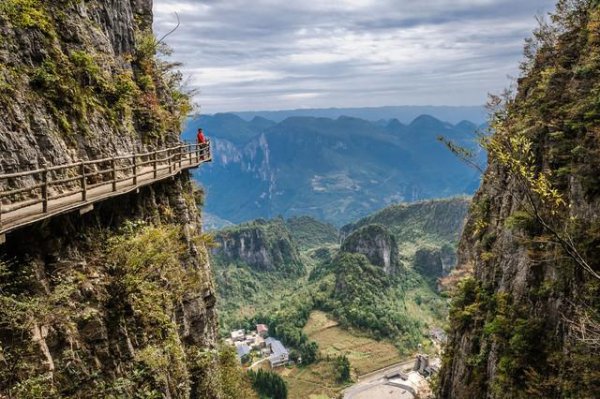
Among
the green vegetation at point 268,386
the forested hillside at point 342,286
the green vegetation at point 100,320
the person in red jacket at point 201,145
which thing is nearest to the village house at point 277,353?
the forested hillside at point 342,286

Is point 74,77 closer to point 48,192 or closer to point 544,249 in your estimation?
point 48,192

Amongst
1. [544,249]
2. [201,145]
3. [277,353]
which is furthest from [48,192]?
[277,353]

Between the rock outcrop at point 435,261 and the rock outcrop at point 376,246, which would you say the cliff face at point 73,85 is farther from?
the rock outcrop at point 435,261

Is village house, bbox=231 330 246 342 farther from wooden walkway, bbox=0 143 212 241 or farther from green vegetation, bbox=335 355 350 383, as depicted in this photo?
wooden walkway, bbox=0 143 212 241

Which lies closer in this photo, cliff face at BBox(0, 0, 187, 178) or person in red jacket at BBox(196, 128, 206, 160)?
cliff face at BBox(0, 0, 187, 178)

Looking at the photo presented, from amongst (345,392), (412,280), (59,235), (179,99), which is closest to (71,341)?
(59,235)

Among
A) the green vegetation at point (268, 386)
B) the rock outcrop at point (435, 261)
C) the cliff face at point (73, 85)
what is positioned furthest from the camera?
the rock outcrop at point (435, 261)

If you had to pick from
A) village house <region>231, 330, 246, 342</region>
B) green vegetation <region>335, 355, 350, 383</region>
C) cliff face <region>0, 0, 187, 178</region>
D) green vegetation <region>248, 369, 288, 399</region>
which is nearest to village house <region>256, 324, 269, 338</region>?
village house <region>231, 330, 246, 342</region>
